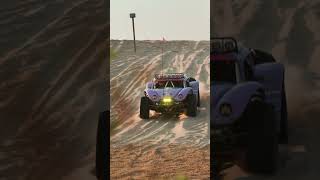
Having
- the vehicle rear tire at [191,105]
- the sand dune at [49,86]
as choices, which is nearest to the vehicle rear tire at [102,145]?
the sand dune at [49,86]

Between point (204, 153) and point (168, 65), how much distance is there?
765 mm

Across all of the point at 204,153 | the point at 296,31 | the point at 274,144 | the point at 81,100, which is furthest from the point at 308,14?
the point at 81,100

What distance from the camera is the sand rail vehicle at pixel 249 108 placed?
3.30 metres

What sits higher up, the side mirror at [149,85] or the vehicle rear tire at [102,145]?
the side mirror at [149,85]

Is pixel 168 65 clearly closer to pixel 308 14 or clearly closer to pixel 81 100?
pixel 81 100

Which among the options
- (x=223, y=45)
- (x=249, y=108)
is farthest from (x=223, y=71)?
(x=249, y=108)

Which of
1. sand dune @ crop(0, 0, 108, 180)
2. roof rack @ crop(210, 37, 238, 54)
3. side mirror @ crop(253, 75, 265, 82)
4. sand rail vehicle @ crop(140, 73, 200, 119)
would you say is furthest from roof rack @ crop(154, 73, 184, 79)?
side mirror @ crop(253, 75, 265, 82)

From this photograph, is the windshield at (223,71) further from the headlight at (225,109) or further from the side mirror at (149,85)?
the side mirror at (149,85)

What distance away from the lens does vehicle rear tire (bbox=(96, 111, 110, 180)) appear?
334 cm

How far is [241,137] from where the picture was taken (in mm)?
3301

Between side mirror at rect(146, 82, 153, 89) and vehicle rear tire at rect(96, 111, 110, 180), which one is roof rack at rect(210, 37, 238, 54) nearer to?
side mirror at rect(146, 82, 153, 89)

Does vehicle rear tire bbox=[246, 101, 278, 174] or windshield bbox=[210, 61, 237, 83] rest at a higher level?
windshield bbox=[210, 61, 237, 83]

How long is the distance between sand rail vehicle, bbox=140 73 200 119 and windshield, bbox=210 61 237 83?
0.16 meters

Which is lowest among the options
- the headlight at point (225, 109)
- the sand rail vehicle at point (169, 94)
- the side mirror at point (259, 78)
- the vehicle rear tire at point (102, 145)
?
the vehicle rear tire at point (102, 145)
